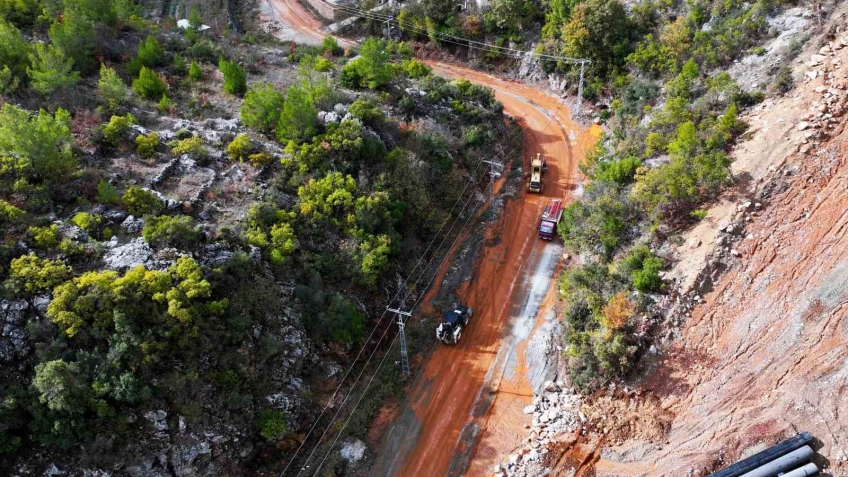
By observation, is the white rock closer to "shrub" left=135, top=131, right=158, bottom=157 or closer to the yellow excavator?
"shrub" left=135, top=131, right=158, bottom=157

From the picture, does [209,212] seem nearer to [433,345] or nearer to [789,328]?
[433,345]

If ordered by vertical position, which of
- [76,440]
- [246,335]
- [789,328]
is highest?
[789,328]

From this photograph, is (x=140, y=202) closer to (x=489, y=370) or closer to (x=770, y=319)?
(x=489, y=370)

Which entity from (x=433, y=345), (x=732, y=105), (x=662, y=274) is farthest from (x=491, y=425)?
(x=732, y=105)

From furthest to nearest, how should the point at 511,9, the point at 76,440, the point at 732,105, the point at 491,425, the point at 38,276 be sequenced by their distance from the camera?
the point at 511,9 < the point at 732,105 < the point at 491,425 < the point at 38,276 < the point at 76,440

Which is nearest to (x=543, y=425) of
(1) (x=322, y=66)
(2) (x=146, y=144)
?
(2) (x=146, y=144)

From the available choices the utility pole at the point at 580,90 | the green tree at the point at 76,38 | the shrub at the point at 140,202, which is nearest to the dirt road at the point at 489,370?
the utility pole at the point at 580,90

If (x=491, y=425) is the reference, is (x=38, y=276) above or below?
above
